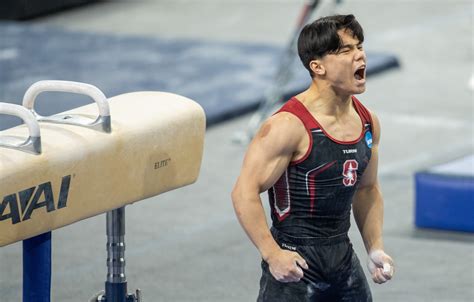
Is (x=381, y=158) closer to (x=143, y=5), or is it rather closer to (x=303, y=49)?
(x=303, y=49)

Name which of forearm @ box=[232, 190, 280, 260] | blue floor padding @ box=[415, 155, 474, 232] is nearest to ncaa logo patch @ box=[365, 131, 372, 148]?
forearm @ box=[232, 190, 280, 260]

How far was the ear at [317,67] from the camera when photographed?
3.66 metres

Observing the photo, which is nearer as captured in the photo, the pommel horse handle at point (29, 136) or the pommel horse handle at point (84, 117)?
the pommel horse handle at point (29, 136)

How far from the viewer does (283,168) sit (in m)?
3.66

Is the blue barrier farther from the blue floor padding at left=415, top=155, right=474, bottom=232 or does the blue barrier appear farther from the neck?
the blue floor padding at left=415, top=155, right=474, bottom=232

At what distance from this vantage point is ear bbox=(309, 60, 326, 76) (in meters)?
3.66

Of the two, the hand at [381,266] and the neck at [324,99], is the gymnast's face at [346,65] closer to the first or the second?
the neck at [324,99]

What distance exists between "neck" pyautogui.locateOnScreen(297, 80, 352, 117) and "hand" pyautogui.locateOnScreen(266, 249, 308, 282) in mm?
463

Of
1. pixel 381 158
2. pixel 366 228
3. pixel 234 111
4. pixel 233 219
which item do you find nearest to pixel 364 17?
pixel 234 111

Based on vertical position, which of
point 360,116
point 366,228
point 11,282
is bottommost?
point 11,282

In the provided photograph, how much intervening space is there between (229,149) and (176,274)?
→ 101 inches

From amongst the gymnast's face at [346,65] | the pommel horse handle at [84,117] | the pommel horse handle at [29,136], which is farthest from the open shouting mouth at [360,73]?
the pommel horse handle at [29,136]

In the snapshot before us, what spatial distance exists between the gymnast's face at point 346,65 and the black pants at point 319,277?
493 mm

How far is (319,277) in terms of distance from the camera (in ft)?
12.3
